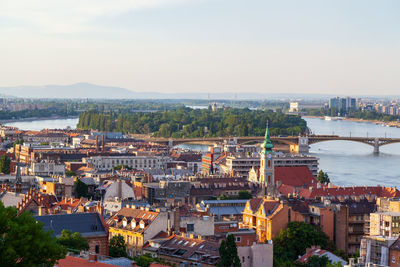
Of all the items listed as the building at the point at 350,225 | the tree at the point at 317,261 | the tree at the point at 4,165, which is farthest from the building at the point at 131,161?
the tree at the point at 317,261

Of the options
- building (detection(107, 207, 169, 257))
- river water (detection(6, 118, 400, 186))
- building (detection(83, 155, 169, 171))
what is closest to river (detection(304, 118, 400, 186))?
river water (detection(6, 118, 400, 186))

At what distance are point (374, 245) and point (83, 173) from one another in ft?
82.9

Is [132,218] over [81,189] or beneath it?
over

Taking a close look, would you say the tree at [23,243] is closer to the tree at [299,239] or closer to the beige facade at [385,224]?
the tree at [299,239]

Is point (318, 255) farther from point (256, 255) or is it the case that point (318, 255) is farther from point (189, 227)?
point (189, 227)

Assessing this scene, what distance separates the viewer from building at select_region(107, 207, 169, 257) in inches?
821

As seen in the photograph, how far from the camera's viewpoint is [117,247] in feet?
64.1

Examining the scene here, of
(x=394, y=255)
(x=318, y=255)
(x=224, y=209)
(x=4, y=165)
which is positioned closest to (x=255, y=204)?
(x=224, y=209)

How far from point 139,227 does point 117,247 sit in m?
1.80

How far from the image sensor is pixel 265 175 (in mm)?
38562

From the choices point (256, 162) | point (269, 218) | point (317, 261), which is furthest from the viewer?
point (256, 162)

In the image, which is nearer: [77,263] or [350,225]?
[77,263]

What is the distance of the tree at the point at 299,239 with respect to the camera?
22.0m

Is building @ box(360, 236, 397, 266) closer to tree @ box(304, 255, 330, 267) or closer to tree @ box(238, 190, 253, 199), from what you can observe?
tree @ box(304, 255, 330, 267)
